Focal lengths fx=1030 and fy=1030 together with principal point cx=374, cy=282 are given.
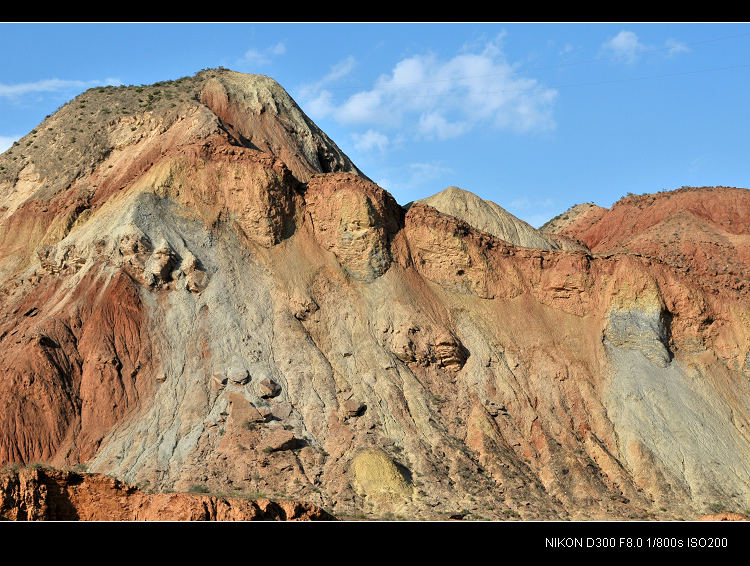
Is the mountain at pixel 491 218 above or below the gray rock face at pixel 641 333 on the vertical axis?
above

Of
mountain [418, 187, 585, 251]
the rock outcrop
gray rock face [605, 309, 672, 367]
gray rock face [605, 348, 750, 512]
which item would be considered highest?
mountain [418, 187, 585, 251]

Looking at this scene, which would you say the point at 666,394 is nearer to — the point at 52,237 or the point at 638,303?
the point at 638,303

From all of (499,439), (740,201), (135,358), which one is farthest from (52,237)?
(740,201)

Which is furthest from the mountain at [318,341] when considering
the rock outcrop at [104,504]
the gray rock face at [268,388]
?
the rock outcrop at [104,504]

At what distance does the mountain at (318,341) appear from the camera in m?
33.2

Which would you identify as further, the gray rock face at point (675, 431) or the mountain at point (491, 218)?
the mountain at point (491, 218)

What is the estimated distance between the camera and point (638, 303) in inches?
1714

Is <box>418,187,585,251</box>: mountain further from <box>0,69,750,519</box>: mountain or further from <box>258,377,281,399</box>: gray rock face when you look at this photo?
<box>258,377,281,399</box>: gray rock face

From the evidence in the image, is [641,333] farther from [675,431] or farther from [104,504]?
[104,504]

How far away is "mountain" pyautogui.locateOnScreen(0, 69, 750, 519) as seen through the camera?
33250mm

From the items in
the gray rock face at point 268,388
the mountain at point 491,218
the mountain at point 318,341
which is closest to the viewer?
the mountain at point 318,341

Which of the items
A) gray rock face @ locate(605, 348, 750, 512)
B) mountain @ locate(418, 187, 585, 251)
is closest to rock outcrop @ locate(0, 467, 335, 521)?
gray rock face @ locate(605, 348, 750, 512)

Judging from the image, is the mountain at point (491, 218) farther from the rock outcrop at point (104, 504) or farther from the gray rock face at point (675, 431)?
the rock outcrop at point (104, 504)

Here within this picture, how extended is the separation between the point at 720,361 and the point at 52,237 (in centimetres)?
2804
